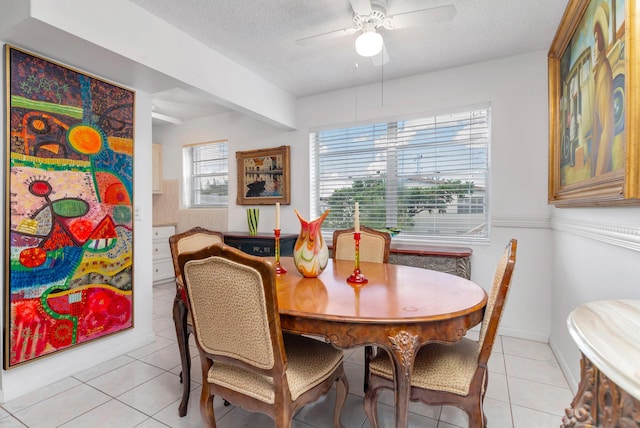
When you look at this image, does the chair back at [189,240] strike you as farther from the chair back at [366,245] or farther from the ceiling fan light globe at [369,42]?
the ceiling fan light globe at [369,42]

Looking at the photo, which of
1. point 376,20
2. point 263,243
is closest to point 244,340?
point 376,20

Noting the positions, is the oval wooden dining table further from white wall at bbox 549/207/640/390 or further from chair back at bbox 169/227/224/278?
chair back at bbox 169/227/224/278

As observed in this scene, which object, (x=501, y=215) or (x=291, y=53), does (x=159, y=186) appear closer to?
(x=291, y=53)

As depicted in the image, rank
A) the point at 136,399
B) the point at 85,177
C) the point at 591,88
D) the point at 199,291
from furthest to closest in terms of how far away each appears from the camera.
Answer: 1. the point at 85,177
2. the point at 136,399
3. the point at 591,88
4. the point at 199,291

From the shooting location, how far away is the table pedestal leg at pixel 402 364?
1189mm

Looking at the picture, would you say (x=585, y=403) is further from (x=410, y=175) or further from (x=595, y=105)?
(x=410, y=175)

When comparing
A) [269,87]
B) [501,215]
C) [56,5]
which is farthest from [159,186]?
[501,215]

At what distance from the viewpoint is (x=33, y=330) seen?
2061 millimetres

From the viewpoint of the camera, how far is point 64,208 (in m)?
2.21

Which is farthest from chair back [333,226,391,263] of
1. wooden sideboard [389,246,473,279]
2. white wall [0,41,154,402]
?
white wall [0,41,154,402]

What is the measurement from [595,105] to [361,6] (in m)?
1.37

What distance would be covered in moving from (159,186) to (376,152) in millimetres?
3538

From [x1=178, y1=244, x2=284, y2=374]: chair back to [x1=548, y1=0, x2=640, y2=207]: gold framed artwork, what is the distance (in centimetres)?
140

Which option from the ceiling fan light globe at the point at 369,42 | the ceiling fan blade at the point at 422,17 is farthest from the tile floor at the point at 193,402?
the ceiling fan blade at the point at 422,17
